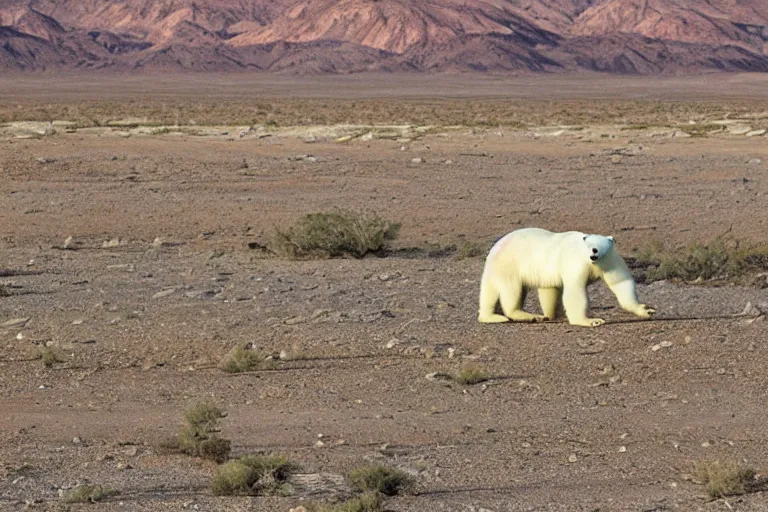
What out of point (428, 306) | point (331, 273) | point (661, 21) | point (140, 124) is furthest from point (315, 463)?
point (661, 21)

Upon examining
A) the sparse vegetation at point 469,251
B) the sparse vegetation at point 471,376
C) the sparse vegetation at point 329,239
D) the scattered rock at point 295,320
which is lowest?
the sparse vegetation at point 469,251

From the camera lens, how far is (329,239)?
16016mm

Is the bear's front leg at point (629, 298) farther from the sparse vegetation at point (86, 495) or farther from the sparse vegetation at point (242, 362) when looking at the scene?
the sparse vegetation at point (86, 495)

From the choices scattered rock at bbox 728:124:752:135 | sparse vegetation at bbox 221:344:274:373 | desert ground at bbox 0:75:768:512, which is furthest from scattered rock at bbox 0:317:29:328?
scattered rock at bbox 728:124:752:135

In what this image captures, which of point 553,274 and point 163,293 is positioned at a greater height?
point 553,274

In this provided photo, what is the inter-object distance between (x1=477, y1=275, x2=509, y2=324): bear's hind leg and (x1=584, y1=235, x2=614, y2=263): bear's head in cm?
118

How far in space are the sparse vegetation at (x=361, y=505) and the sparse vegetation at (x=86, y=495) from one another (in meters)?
1.07

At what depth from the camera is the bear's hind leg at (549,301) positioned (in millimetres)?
11086

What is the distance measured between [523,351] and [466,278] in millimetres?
3946

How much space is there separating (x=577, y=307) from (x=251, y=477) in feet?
14.6

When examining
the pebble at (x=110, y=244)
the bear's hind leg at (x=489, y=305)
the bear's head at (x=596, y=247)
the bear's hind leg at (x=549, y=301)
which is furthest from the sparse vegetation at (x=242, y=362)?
the pebble at (x=110, y=244)

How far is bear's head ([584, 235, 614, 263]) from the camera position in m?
10.2

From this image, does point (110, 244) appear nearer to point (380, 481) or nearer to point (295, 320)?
point (295, 320)

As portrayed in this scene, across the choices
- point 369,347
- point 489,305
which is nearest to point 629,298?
point 489,305
